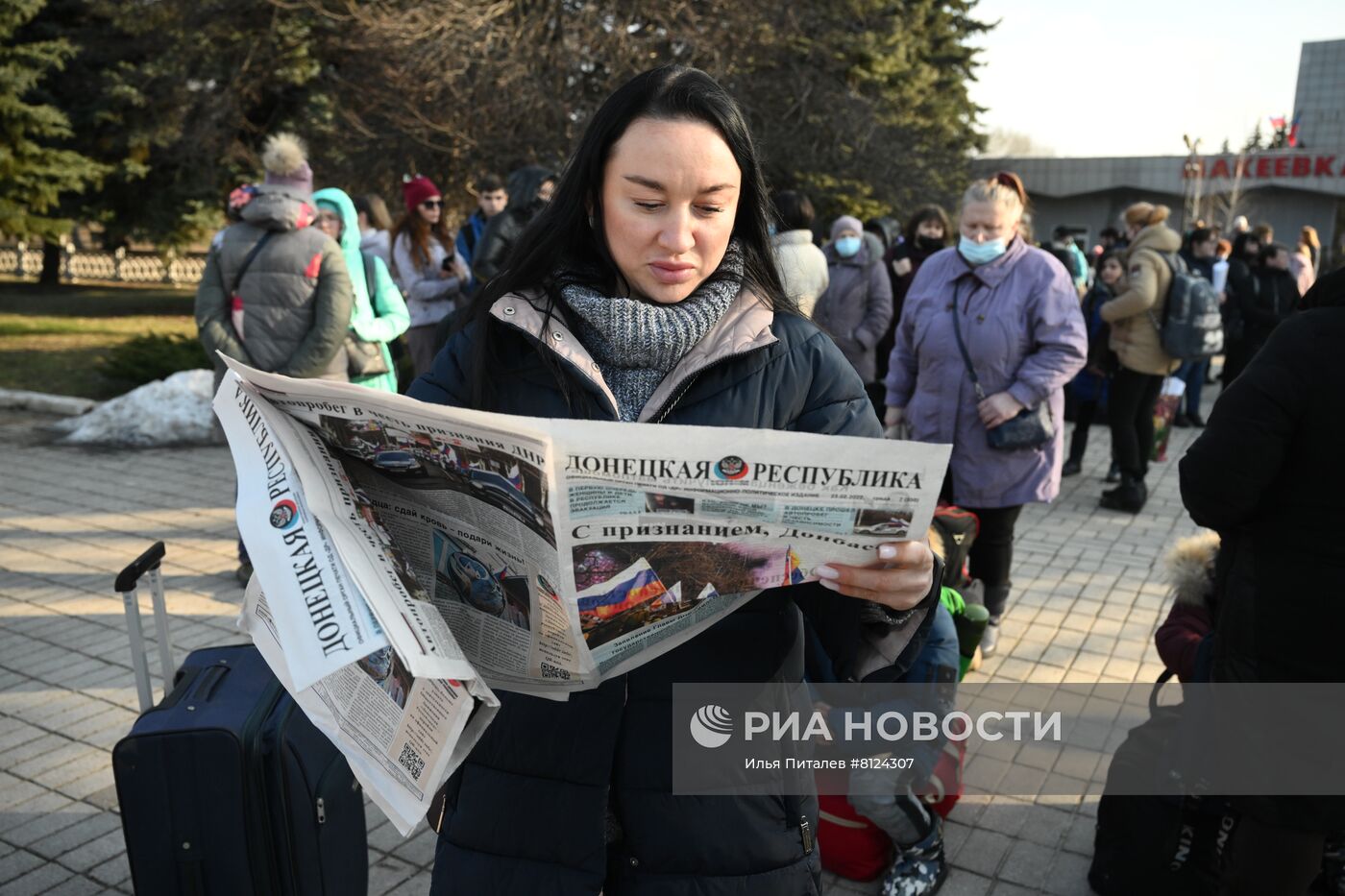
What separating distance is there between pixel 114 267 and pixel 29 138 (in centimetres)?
892

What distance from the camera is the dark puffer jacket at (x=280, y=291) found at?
486cm

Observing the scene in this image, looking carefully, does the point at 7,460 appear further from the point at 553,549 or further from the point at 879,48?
the point at 879,48

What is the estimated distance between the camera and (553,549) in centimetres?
136

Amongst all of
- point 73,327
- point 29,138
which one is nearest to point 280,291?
point 73,327

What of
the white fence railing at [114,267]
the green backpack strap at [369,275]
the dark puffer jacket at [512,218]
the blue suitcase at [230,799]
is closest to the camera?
the blue suitcase at [230,799]

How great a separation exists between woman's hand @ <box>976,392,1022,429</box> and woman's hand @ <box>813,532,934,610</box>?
117 inches

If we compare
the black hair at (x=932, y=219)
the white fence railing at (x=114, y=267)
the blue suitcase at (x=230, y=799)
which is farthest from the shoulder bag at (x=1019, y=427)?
the white fence railing at (x=114, y=267)

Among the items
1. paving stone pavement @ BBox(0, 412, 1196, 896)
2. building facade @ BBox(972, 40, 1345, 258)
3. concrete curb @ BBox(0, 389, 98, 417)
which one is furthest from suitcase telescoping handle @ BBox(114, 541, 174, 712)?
building facade @ BBox(972, 40, 1345, 258)

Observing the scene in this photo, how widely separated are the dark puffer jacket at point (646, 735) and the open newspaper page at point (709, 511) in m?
0.20

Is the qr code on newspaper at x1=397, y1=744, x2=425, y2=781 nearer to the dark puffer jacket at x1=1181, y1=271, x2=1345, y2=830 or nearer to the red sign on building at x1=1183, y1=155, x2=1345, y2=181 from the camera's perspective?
the dark puffer jacket at x1=1181, y1=271, x2=1345, y2=830

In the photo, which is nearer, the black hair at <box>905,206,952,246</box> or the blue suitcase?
the blue suitcase

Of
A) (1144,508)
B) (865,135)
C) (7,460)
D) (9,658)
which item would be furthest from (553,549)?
(865,135)

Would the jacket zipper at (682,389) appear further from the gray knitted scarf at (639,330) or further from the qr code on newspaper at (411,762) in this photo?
the qr code on newspaper at (411,762)

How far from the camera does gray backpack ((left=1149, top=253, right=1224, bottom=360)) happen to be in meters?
6.98
